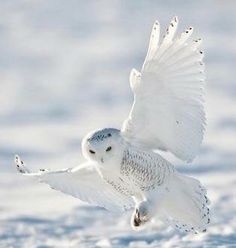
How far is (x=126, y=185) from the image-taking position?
14.9 feet

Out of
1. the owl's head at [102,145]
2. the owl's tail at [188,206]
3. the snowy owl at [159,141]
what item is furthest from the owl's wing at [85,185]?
the owl's head at [102,145]

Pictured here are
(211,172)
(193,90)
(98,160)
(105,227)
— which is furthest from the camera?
(211,172)

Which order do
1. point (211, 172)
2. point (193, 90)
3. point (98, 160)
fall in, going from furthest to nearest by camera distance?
point (211, 172) → point (193, 90) → point (98, 160)

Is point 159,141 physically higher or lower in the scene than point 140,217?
higher

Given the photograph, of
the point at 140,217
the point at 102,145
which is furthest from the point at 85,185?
the point at 102,145

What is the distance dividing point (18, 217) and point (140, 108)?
7.39 feet

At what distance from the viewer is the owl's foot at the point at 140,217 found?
4.47 metres

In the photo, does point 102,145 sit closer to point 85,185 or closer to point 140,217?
point 140,217

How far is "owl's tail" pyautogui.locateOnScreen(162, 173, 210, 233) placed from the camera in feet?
15.6

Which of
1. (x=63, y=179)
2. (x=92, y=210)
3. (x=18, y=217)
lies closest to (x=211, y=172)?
(x=92, y=210)

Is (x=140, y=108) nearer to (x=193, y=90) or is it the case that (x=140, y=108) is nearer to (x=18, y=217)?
(x=193, y=90)

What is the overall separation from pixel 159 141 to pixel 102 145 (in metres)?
0.49

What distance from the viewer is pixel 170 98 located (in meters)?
4.65

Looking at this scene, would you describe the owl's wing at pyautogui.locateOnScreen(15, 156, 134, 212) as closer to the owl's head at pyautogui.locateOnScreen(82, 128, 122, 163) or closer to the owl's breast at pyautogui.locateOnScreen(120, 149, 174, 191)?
the owl's breast at pyautogui.locateOnScreen(120, 149, 174, 191)
